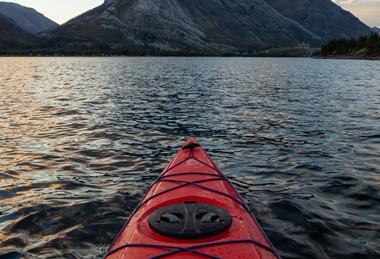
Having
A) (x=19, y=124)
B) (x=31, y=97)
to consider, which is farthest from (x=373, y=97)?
(x=31, y=97)

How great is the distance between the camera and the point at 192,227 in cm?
587

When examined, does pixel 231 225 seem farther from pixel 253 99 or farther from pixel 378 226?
pixel 253 99

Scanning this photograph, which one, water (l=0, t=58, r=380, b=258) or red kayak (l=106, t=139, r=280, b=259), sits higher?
red kayak (l=106, t=139, r=280, b=259)

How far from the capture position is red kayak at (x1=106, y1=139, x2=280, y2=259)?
5.42 m

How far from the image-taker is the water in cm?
868

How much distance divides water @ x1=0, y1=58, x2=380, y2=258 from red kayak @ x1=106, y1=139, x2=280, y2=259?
76.3 inches

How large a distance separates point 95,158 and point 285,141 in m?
9.42

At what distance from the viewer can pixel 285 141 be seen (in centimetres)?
1755

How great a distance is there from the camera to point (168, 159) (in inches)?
583

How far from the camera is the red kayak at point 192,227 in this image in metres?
5.42

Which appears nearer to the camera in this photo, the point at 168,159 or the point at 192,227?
the point at 192,227

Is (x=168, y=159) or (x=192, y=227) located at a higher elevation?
(x=192, y=227)

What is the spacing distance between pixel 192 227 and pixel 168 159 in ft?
29.5

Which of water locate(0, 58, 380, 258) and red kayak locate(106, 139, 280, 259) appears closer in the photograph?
red kayak locate(106, 139, 280, 259)
